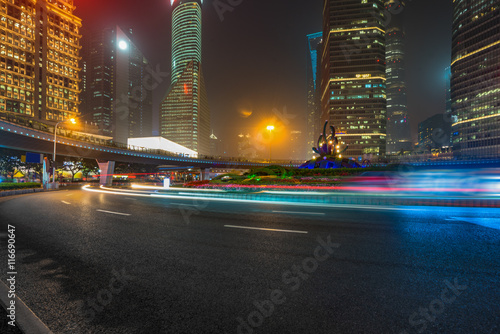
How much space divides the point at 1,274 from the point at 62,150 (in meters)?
44.8

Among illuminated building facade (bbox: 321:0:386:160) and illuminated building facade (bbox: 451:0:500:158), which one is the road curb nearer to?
illuminated building facade (bbox: 321:0:386:160)

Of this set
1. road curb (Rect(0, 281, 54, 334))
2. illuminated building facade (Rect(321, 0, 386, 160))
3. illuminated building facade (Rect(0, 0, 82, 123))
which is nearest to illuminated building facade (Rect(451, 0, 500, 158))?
illuminated building facade (Rect(321, 0, 386, 160))

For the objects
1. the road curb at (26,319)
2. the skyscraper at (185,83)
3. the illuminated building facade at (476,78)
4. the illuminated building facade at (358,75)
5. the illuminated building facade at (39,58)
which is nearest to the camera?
the road curb at (26,319)

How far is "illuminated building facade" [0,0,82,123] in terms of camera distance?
265 ft

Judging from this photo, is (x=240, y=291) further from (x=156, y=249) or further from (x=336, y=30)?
(x=336, y=30)

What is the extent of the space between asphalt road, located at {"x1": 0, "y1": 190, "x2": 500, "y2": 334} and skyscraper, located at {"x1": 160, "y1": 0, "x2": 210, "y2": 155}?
596 ft

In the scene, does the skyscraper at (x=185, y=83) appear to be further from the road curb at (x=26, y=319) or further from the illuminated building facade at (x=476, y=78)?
the road curb at (x=26, y=319)

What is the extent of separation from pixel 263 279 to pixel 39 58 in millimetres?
130802

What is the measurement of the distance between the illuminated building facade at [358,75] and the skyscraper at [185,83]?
328 ft

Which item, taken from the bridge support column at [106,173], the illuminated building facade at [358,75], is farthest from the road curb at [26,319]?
the illuminated building facade at [358,75]

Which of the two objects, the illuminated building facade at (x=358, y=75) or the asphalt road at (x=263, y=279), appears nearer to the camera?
the asphalt road at (x=263, y=279)

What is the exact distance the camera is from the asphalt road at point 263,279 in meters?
2.55

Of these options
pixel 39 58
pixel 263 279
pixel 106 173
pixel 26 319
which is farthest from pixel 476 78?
pixel 39 58

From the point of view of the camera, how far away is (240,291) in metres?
3.22
